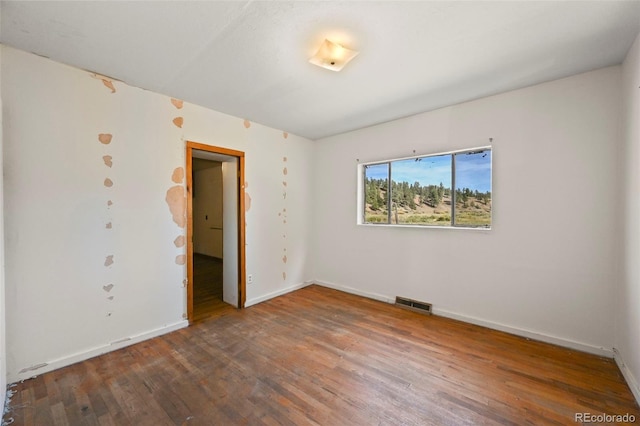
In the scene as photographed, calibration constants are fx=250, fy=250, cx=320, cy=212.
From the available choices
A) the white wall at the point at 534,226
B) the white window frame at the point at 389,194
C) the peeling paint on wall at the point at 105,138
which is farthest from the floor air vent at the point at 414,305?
the peeling paint on wall at the point at 105,138

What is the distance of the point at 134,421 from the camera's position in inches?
64.8

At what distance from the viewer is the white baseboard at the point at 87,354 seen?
2035 mm

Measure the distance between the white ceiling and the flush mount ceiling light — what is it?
51 mm

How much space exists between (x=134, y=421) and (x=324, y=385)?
1301mm

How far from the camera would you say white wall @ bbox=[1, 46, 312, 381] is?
6.67 ft

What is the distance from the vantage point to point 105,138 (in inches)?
96.2

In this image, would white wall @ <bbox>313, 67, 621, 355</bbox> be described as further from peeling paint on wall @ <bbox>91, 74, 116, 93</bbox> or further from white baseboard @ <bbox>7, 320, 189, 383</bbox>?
peeling paint on wall @ <bbox>91, 74, 116, 93</bbox>

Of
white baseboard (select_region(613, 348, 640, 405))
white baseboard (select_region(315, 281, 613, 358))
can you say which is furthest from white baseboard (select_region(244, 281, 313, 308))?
white baseboard (select_region(613, 348, 640, 405))

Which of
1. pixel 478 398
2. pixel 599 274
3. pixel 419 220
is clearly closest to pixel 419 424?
pixel 478 398

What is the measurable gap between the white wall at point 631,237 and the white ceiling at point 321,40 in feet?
1.07

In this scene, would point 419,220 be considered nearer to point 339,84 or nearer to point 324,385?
point 339,84

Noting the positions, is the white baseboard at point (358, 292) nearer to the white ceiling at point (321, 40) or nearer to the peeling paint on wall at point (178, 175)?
the white ceiling at point (321, 40)

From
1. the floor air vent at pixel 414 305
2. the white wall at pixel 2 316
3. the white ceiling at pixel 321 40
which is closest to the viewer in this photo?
the white ceiling at pixel 321 40

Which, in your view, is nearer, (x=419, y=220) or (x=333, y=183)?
(x=419, y=220)
